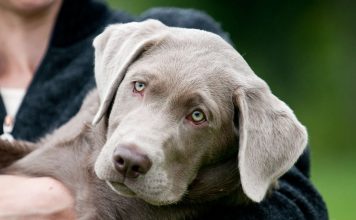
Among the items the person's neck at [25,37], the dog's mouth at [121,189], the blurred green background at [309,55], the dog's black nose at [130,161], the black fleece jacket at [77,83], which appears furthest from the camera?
the blurred green background at [309,55]

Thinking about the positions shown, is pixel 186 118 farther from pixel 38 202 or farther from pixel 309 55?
pixel 309 55

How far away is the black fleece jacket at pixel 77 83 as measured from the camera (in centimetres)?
404

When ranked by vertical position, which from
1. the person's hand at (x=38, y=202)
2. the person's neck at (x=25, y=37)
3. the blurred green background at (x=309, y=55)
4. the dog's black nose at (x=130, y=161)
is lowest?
the blurred green background at (x=309, y=55)

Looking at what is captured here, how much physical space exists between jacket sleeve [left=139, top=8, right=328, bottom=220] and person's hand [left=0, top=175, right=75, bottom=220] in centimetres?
54

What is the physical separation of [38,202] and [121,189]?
429 mm

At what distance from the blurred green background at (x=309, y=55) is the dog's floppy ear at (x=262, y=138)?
5.54 m

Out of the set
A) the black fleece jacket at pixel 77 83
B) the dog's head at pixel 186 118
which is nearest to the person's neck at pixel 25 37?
the black fleece jacket at pixel 77 83

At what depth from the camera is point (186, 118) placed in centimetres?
348

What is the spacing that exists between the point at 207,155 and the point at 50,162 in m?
0.63

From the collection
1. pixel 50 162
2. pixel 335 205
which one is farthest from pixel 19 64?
pixel 335 205

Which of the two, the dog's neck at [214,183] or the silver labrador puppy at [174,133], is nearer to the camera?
the silver labrador puppy at [174,133]

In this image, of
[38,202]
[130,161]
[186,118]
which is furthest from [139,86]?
[38,202]

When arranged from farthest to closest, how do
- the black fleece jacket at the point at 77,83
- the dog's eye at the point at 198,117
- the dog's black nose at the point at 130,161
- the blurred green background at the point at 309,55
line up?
the blurred green background at the point at 309,55, the black fleece jacket at the point at 77,83, the dog's eye at the point at 198,117, the dog's black nose at the point at 130,161

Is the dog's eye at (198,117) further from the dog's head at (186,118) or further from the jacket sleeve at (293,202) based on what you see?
the jacket sleeve at (293,202)
